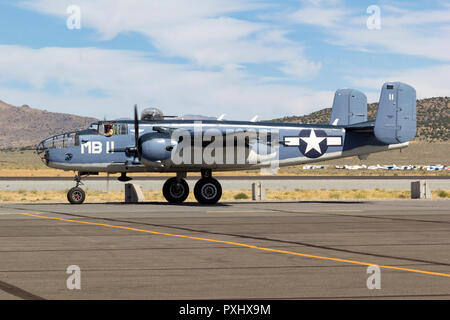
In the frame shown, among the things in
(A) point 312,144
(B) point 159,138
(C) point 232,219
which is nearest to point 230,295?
(C) point 232,219

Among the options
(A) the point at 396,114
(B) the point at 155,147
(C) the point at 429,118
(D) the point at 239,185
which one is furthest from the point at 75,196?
(C) the point at 429,118

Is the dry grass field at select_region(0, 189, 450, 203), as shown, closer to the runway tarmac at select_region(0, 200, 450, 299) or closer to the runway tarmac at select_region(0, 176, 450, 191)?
the runway tarmac at select_region(0, 176, 450, 191)

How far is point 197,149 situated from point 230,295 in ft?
66.9

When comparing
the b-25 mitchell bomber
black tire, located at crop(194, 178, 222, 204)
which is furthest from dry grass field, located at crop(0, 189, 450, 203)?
black tire, located at crop(194, 178, 222, 204)

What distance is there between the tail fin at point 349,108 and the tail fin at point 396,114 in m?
3.20

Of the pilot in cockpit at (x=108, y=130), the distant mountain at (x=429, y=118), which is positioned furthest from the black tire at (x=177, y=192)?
the distant mountain at (x=429, y=118)

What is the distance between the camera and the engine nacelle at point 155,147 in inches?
1115

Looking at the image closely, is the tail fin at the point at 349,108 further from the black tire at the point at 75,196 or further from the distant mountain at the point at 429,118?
the distant mountain at the point at 429,118

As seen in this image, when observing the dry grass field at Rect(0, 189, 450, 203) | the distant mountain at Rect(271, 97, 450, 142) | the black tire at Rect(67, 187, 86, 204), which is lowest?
the dry grass field at Rect(0, 189, 450, 203)

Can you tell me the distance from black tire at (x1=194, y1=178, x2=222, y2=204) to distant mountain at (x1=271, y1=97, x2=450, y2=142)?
4624 inches

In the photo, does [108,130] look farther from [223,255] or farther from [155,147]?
[223,255]

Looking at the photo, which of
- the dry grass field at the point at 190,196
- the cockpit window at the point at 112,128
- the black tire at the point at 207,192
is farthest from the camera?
the dry grass field at the point at 190,196

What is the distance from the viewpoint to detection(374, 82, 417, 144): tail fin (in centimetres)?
3184

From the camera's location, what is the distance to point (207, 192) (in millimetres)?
30391
